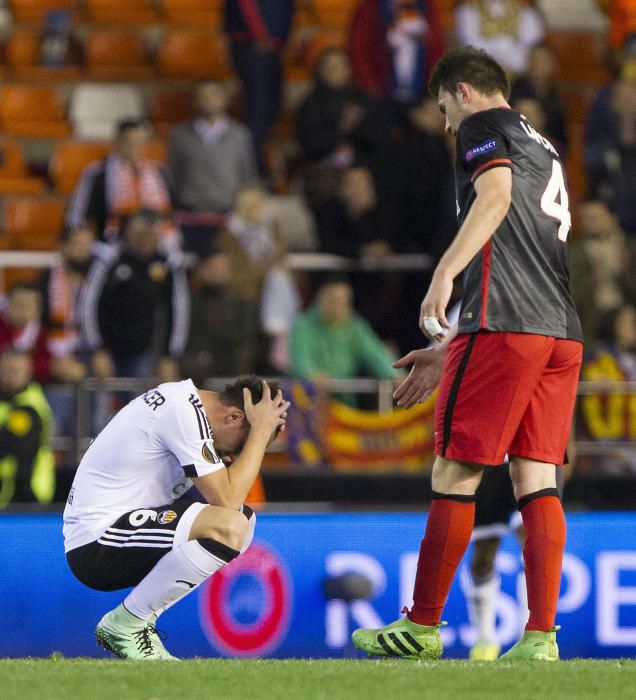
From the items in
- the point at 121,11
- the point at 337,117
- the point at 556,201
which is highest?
the point at 121,11

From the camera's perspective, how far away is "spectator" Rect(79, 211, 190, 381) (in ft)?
35.8

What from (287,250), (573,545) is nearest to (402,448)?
(573,545)

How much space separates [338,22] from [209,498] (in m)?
9.64

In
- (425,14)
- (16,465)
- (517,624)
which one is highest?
(425,14)

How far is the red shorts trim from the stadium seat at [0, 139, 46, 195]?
28.2 feet

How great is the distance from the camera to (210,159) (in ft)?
41.1

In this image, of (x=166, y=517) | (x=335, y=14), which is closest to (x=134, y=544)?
(x=166, y=517)

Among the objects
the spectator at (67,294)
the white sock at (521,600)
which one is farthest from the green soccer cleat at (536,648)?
the spectator at (67,294)

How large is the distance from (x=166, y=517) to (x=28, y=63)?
30.1 feet

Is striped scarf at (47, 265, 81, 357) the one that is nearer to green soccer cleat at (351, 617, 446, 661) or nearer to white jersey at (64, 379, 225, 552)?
white jersey at (64, 379, 225, 552)

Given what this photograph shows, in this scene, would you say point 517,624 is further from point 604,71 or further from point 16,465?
point 604,71

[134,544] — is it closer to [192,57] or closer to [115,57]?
[192,57]

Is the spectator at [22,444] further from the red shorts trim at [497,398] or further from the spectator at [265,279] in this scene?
the red shorts trim at [497,398]

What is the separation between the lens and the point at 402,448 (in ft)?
33.6
